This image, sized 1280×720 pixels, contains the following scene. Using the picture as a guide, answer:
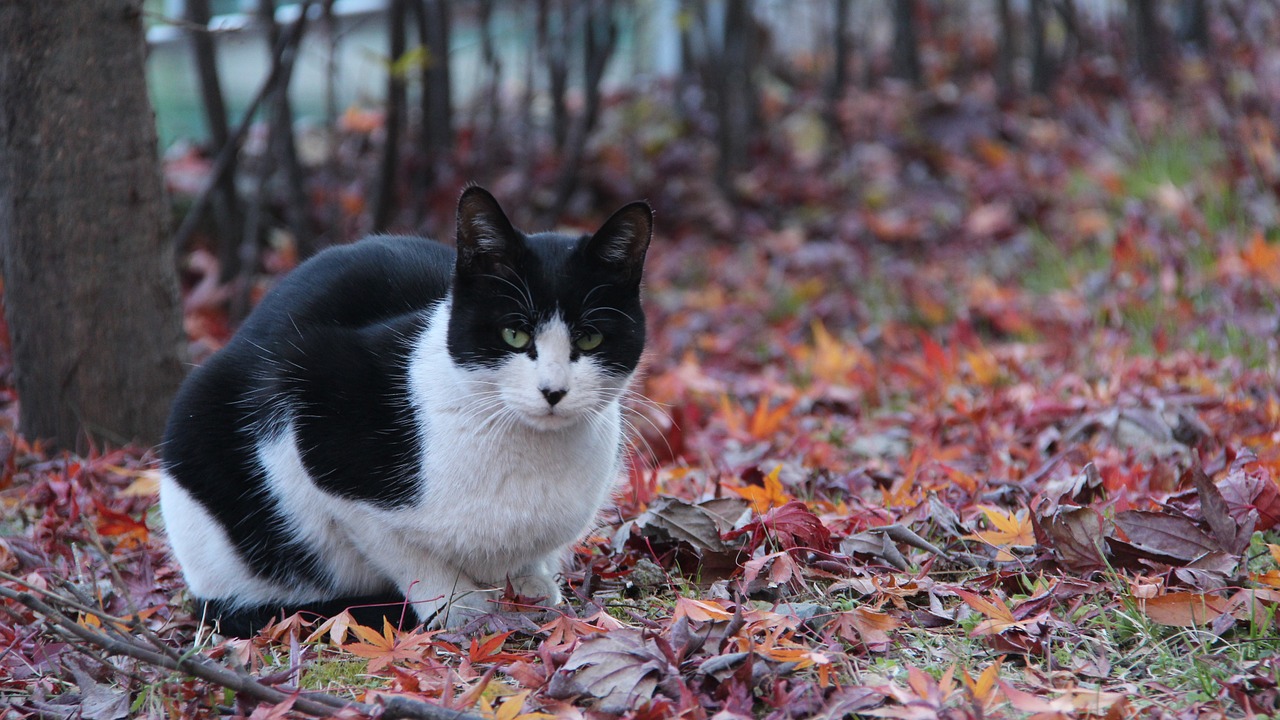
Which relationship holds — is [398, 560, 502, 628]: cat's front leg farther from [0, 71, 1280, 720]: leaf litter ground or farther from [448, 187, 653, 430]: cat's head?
[448, 187, 653, 430]: cat's head

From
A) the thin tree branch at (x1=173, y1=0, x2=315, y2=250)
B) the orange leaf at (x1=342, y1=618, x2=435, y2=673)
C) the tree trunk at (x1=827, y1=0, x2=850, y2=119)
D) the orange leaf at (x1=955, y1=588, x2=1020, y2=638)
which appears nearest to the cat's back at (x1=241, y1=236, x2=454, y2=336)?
the orange leaf at (x1=342, y1=618, x2=435, y2=673)

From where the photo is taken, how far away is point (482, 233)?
2160 millimetres

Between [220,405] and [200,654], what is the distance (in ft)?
1.82

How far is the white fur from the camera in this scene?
7.16 feet

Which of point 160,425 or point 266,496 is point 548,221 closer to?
point 160,425

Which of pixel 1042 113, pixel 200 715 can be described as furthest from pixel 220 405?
pixel 1042 113

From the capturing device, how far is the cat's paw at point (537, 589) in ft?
→ 7.70

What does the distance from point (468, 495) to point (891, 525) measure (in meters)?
0.95

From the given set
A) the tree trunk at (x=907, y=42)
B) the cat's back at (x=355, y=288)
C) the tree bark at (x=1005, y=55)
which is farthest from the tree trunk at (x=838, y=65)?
the cat's back at (x=355, y=288)

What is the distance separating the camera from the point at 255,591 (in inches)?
97.1

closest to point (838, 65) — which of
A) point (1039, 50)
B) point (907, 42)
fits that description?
point (907, 42)

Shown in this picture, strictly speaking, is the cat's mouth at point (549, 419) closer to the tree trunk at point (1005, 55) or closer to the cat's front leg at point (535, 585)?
the cat's front leg at point (535, 585)

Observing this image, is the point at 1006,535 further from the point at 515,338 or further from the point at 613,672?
the point at 515,338

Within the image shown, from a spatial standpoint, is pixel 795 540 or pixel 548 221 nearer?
pixel 795 540
